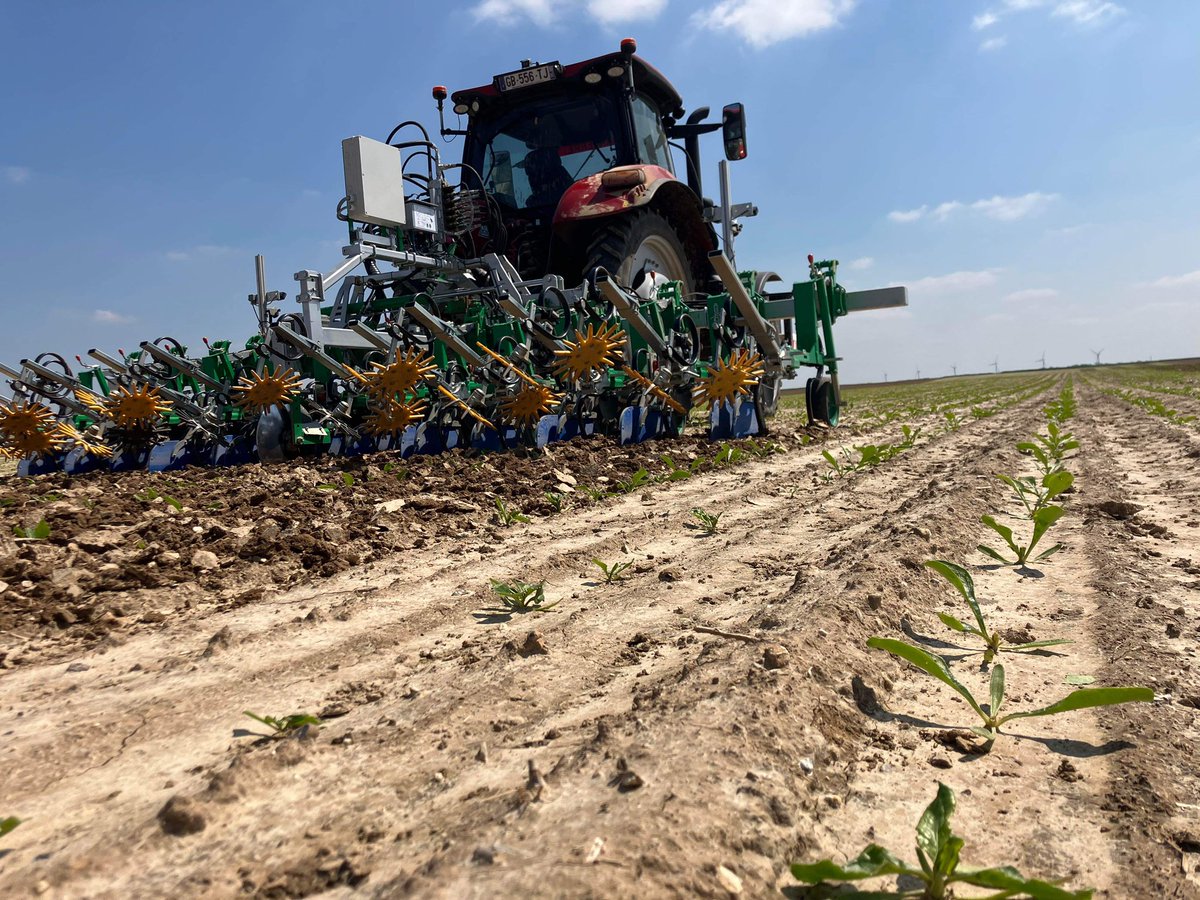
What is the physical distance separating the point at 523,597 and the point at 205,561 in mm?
1444

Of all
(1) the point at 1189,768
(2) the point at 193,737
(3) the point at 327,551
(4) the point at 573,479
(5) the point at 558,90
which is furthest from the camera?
(5) the point at 558,90

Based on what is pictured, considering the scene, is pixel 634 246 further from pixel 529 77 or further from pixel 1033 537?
pixel 1033 537

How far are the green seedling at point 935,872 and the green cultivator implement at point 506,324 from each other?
5.49m

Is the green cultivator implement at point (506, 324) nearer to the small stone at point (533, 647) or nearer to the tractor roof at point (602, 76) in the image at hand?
the tractor roof at point (602, 76)

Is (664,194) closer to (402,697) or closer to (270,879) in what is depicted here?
(402,697)

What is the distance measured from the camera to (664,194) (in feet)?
27.3

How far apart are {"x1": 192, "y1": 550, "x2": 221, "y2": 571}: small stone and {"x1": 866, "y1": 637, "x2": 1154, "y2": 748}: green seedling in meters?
2.54

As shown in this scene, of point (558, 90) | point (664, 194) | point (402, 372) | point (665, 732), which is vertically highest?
point (558, 90)

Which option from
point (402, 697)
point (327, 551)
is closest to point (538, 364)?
point (327, 551)

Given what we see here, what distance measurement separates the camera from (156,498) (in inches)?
189

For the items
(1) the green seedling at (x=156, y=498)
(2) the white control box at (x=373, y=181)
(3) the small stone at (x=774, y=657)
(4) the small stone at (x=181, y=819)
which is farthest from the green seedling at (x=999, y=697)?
(2) the white control box at (x=373, y=181)

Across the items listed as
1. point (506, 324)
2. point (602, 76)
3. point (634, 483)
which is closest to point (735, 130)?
point (602, 76)

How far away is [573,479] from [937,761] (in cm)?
380

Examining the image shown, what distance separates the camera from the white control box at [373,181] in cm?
652
